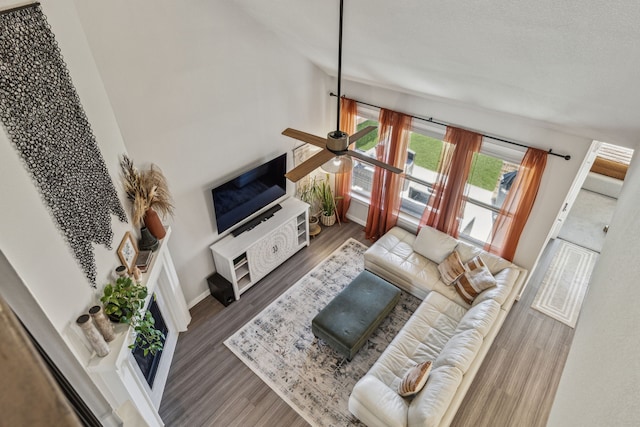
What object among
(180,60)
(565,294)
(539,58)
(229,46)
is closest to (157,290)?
(180,60)

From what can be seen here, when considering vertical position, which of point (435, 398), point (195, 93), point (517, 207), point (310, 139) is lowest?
point (435, 398)

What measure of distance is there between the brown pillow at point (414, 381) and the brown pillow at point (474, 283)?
1335 millimetres

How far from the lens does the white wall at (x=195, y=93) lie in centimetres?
312

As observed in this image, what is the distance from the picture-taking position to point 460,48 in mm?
2537

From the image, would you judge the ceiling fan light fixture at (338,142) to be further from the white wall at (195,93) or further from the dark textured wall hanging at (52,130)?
the white wall at (195,93)

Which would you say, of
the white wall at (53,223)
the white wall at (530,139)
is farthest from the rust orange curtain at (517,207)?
the white wall at (53,223)

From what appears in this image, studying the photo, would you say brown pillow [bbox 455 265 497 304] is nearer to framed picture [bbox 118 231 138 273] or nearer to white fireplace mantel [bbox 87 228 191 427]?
white fireplace mantel [bbox 87 228 191 427]

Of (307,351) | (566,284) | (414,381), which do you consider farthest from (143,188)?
(566,284)

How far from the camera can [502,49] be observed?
232cm

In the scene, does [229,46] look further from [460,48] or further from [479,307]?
[479,307]

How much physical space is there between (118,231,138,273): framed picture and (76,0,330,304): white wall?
82 centimetres

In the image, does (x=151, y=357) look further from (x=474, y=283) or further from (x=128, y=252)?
(x=474, y=283)

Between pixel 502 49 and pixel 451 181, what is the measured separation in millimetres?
2719

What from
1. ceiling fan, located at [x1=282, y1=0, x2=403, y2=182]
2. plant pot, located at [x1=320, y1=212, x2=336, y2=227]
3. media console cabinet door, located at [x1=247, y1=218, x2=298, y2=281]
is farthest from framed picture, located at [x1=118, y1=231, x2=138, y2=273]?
plant pot, located at [x1=320, y1=212, x2=336, y2=227]
